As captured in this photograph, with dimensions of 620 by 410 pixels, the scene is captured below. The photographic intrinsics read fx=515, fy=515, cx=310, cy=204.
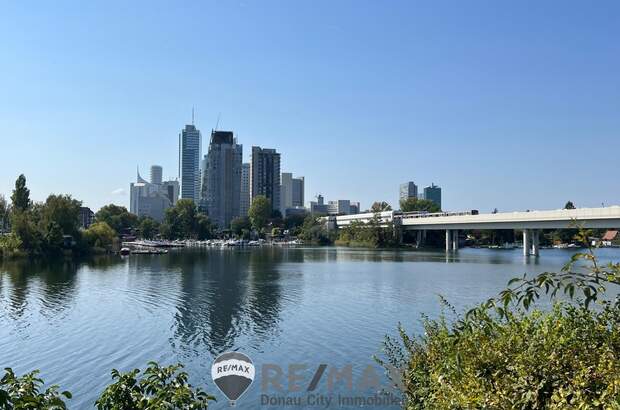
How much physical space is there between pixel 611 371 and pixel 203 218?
184610 mm

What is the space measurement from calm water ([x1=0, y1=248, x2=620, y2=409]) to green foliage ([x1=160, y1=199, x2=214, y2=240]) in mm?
125830

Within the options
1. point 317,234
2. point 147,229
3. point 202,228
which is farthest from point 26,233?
point 202,228

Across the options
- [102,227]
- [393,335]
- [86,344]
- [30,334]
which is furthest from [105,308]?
[102,227]

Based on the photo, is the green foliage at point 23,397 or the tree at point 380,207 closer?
the green foliage at point 23,397

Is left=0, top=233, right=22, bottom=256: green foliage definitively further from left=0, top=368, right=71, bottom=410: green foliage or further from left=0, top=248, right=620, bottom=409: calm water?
left=0, top=368, right=71, bottom=410: green foliage

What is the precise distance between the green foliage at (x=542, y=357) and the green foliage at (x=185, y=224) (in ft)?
583

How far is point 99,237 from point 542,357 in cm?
10878

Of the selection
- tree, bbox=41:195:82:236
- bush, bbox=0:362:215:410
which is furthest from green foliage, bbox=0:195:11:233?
bush, bbox=0:362:215:410

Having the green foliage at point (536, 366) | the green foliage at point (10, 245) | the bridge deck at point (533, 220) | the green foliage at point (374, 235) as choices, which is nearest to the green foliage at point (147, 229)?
the green foliage at point (374, 235)

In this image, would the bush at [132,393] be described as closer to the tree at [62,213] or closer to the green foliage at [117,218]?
the tree at [62,213]

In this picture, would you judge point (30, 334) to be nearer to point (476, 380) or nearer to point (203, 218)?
point (476, 380)

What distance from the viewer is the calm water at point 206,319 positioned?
68.3ft

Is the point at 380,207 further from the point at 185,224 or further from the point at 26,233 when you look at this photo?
the point at 26,233

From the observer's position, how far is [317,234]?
554ft
